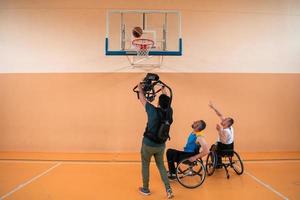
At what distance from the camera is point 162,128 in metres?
3.12

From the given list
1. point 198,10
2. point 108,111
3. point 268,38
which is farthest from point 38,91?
point 268,38

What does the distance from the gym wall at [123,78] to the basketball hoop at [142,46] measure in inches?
32.9

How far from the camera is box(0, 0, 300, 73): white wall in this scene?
6.14m

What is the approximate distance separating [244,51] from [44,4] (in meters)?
5.18

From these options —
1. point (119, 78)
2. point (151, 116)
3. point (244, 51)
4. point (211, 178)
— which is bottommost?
point (211, 178)

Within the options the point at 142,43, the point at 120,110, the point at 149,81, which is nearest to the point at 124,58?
the point at 142,43

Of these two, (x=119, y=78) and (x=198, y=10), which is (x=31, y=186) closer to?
(x=119, y=78)

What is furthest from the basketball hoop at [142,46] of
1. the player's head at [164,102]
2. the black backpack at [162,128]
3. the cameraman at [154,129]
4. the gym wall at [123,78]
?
the black backpack at [162,128]

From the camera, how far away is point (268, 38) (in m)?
6.25

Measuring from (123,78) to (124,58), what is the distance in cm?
50

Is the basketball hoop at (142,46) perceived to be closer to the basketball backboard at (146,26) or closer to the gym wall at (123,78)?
the basketball backboard at (146,26)

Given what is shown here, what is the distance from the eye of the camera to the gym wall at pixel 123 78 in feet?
19.9

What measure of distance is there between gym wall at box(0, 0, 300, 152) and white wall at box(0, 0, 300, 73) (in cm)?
3

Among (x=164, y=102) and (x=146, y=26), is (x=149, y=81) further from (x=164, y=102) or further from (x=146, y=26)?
(x=146, y=26)
